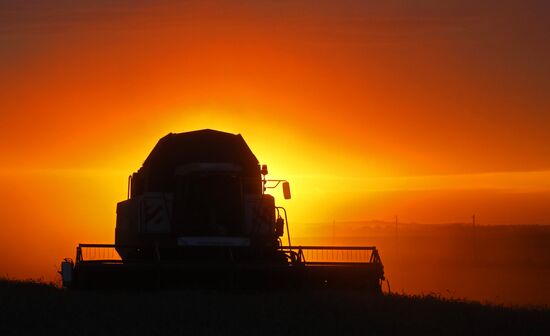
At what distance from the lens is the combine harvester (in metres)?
21.0

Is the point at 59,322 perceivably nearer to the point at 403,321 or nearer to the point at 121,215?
the point at 403,321

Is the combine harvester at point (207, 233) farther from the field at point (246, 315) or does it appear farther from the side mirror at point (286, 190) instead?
the field at point (246, 315)

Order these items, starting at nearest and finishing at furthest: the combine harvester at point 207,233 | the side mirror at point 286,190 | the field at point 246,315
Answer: the field at point 246,315 → the combine harvester at point 207,233 → the side mirror at point 286,190

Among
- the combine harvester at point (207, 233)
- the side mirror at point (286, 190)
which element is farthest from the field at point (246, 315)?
the side mirror at point (286, 190)

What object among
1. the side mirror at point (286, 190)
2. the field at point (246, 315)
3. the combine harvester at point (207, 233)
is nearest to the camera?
the field at point (246, 315)

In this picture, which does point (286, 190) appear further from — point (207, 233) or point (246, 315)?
point (246, 315)

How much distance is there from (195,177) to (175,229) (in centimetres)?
161

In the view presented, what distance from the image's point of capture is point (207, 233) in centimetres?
2438

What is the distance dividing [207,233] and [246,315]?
8478mm

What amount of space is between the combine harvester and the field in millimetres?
1354

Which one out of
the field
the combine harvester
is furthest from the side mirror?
the field

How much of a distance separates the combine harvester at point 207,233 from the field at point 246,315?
4.44 ft

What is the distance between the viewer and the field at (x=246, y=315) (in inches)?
576

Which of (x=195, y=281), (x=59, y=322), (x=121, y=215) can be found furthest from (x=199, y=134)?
(x=59, y=322)
